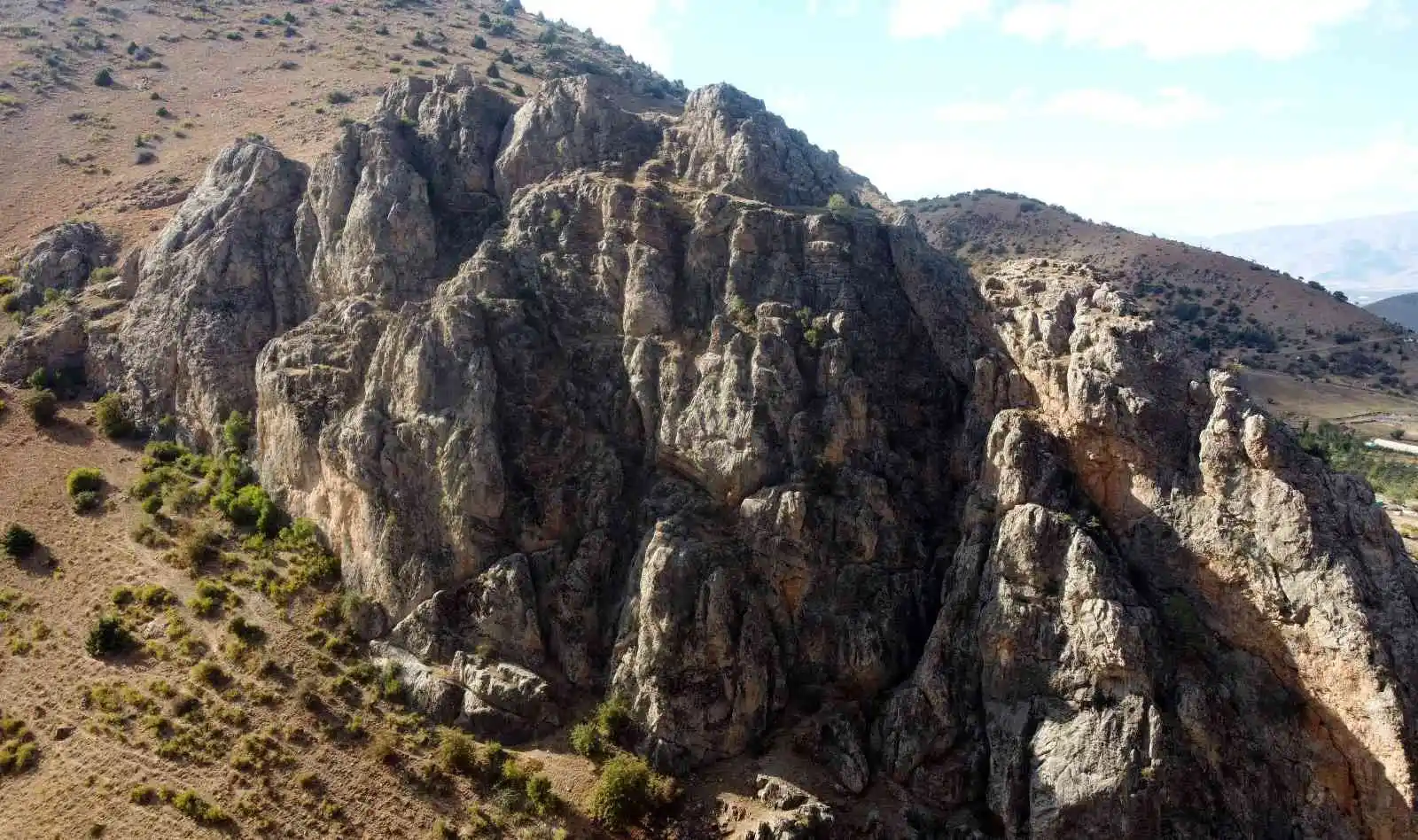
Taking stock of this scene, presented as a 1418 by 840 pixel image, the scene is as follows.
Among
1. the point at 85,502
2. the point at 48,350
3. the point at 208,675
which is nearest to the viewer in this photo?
the point at 208,675

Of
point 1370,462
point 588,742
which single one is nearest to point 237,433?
point 588,742

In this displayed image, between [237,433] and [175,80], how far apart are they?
74814 millimetres

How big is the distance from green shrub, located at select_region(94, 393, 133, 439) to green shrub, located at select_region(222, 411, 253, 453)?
832 cm

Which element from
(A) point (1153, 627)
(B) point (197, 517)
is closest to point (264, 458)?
(B) point (197, 517)

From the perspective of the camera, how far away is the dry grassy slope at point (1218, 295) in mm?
119188

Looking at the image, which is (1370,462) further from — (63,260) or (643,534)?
(63,260)

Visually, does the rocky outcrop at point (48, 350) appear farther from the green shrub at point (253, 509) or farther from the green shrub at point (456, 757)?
the green shrub at point (456, 757)

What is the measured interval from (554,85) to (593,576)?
1538 inches

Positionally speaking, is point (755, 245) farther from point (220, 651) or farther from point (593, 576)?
point (220, 651)

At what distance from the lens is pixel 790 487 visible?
4128cm

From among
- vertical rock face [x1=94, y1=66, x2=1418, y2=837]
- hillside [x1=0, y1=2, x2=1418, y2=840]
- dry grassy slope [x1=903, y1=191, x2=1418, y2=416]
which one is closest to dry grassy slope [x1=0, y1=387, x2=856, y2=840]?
hillside [x1=0, y1=2, x2=1418, y2=840]

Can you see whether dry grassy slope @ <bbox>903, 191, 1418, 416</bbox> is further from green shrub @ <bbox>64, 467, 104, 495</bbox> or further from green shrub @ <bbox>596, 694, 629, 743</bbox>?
green shrub @ <bbox>64, 467, 104, 495</bbox>

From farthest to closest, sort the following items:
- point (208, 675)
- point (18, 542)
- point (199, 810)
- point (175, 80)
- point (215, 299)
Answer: point (175, 80), point (215, 299), point (18, 542), point (208, 675), point (199, 810)

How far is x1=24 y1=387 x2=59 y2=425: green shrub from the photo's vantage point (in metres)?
52.4
